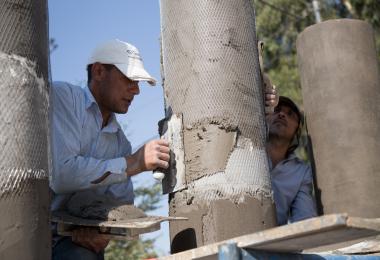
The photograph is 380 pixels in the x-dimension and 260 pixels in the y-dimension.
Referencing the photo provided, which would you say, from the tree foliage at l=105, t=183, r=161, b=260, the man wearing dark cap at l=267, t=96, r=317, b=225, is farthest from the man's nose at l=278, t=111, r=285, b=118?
the tree foliage at l=105, t=183, r=161, b=260

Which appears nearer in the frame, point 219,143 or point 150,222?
point 150,222

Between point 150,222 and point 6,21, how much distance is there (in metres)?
1.12

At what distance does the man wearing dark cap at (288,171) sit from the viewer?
469cm

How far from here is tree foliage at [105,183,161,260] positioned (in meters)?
14.4

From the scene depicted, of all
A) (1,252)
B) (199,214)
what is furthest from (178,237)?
(1,252)

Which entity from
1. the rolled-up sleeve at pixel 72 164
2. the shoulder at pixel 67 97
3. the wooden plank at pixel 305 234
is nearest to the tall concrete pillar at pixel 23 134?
the rolled-up sleeve at pixel 72 164

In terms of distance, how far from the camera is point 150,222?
290cm

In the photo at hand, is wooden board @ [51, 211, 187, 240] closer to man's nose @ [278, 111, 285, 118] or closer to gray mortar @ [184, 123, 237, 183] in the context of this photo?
gray mortar @ [184, 123, 237, 183]

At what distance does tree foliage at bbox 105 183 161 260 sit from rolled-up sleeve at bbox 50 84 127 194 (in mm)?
10989

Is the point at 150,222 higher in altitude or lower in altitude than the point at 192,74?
lower

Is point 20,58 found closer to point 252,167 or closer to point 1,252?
point 1,252

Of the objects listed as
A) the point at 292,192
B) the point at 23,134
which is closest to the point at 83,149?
the point at 23,134

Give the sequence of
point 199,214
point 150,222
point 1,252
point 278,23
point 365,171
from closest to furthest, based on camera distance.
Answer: point 1,252 → point 150,222 → point 199,214 → point 365,171 → point 278,23

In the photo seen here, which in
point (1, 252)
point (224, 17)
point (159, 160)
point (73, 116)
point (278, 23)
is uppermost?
point (278, 23)
